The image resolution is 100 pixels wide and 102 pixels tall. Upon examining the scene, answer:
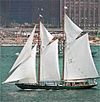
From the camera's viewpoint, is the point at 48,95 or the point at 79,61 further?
the point at 79,61

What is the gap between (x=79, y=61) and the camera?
4294cm

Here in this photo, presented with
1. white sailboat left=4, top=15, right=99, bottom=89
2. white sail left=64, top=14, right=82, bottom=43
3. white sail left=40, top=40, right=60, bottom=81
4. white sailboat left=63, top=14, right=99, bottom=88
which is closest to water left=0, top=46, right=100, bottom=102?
white sailboat left=4, top=15, right=99, bottom=89

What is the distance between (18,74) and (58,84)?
2.84 metres

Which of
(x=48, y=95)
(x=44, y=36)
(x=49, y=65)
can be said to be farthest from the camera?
(x=49, y=65)

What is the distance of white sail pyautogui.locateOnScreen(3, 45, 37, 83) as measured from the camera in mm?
41656

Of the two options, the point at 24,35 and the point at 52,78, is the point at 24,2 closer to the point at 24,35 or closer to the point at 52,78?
the point at 24,35

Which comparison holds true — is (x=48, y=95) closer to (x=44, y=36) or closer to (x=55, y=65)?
(x=55, y=65)

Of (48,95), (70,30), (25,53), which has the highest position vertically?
(70,30)

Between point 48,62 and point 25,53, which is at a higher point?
point 25,53

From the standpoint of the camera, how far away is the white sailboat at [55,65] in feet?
137

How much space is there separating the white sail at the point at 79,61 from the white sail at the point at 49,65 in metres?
1.08

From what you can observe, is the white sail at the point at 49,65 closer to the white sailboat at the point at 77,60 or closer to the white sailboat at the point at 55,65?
the white sailboat at the point at 55,65

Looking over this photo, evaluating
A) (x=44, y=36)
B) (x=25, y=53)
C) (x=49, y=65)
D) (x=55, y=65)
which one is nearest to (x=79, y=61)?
(x=55, y=65)

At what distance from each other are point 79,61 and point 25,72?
3876mm
